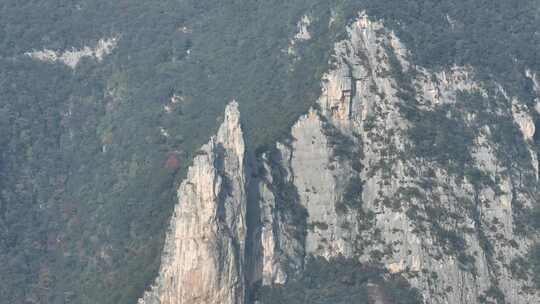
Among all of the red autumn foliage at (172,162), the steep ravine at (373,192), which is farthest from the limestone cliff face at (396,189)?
the red autumn foliage at (172,162)

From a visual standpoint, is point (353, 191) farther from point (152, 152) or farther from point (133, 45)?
point (133, 45)

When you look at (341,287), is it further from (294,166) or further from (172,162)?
(172,162)

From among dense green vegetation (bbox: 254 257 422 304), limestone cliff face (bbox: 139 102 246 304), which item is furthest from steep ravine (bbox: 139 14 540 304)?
dense green vegetation (bbox: 254 257 422 304)

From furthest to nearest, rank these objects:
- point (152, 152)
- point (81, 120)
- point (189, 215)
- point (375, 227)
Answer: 1. point (81, 120)
2. point (152, 152)
3. point (375, 227)
4. point (189, 215)

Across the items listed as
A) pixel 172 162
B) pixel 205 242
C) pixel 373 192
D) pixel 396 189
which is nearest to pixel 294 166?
pixel 373 192

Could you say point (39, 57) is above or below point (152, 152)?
above

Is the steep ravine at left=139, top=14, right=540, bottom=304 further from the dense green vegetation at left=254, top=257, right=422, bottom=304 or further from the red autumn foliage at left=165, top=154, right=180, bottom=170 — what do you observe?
the red autumn foliage at left=165, top=154, right=180, bottom=170

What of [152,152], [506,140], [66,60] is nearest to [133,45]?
[66,60]
